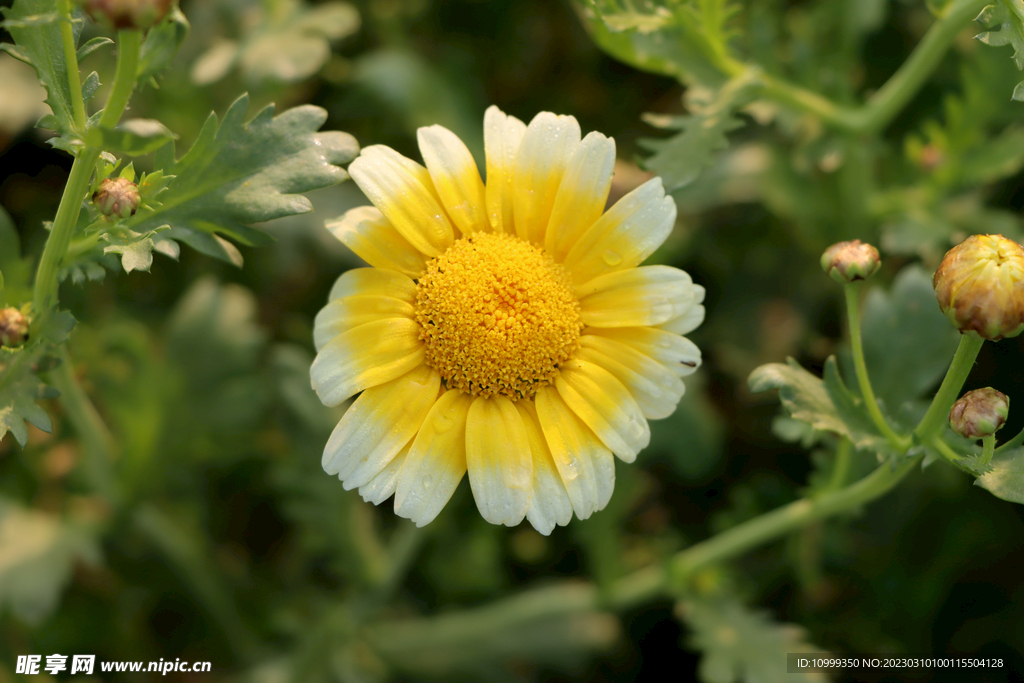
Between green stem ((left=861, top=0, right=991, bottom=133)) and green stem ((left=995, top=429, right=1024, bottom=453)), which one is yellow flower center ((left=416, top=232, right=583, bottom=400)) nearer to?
green stem ((left=995, top=429, right=1024, bottom=453))

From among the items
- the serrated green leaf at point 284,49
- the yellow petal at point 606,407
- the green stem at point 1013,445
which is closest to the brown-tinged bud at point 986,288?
the green stem at point 1013,445

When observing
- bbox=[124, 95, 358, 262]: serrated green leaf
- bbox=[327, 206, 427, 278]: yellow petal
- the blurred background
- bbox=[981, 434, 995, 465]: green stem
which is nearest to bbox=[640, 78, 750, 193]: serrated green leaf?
the blurred background

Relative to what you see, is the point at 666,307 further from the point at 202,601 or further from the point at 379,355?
the point at 202,601

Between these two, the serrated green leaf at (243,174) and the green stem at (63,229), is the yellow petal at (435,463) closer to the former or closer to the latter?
the serrated green leaf at (243,174)

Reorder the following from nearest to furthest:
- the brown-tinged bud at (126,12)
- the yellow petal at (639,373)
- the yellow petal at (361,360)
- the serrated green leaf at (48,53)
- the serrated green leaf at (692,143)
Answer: the brown-tinged bud at (126,12)
the serrated green leaf at (48,53)
the yellow petal at (361,360)
the yellow petal at (639,373)
the serrated green leaf at (692,143)

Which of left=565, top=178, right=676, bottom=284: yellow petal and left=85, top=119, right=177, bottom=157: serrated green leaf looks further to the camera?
left=565, top=178, right=676, bottom=284: yellow petal

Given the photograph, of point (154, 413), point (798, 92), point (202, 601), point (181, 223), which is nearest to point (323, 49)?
point (181, 223)
